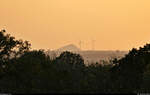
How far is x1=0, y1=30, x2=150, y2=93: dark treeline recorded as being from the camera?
4217 inches

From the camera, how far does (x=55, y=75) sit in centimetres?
11375

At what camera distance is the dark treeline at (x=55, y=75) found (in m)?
107

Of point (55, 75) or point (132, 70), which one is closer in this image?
point (132, 70)

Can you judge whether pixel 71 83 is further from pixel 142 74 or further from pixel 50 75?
pixel 142 74

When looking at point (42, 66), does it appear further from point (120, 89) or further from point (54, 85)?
point (120, 89)

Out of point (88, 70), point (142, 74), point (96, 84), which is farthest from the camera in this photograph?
point (88, 70)

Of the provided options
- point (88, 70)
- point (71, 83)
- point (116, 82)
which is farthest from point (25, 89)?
point (88, 70)

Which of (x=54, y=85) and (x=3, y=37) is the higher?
(x=3, y=37)

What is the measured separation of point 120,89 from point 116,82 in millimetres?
2008

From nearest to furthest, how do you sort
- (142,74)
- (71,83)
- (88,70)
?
(142,74) < (71,83) < (88,70)

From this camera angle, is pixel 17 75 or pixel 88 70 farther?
pixel 88 70

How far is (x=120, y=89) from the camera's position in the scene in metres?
110

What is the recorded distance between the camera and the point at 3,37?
380 ft

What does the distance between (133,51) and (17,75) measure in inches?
955
